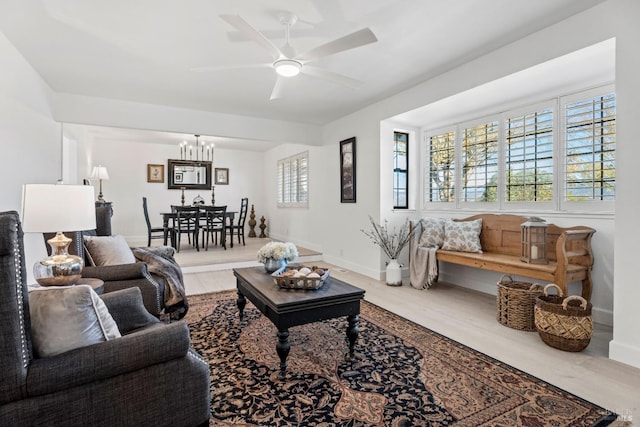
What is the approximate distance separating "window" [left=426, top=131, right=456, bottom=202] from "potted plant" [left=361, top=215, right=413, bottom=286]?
2.08 ft

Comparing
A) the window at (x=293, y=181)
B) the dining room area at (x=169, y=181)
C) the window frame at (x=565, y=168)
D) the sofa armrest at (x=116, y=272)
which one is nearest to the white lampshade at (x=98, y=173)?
the dining room area at (x=169, y=181)

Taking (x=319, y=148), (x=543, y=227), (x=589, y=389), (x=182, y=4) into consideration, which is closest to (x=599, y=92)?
(x=543, y=227)

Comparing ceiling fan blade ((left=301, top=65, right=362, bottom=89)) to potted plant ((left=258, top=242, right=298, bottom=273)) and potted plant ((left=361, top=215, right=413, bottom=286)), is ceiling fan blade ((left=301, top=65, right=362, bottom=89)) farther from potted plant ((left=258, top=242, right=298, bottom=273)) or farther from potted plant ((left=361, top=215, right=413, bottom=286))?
potted plant ((left=361, top=215, right=413, bottom=286))

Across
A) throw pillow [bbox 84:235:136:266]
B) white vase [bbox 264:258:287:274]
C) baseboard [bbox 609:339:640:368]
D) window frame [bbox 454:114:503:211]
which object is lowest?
baseboard [bbox 609:339:640:368]

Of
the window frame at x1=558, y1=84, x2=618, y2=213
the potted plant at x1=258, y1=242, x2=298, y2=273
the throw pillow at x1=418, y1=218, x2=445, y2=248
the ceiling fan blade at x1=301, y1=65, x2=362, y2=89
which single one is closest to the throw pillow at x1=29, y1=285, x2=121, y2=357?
the potted plant at x1=258, y1=242, x2=298, y2=273

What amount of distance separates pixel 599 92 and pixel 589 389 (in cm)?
261

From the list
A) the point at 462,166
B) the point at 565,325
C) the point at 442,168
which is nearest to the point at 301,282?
the point at 565,325

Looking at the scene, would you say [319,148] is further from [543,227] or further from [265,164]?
[543,227]

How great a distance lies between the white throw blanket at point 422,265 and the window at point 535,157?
2.68ft

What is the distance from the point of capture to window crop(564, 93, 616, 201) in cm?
289

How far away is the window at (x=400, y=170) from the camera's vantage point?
475 centimetres

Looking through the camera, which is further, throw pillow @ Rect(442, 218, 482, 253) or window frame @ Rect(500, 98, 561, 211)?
throw pillow @ Rect(442, 218, 482, 253)

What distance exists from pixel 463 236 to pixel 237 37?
3220mm

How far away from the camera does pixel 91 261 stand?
270 cm
